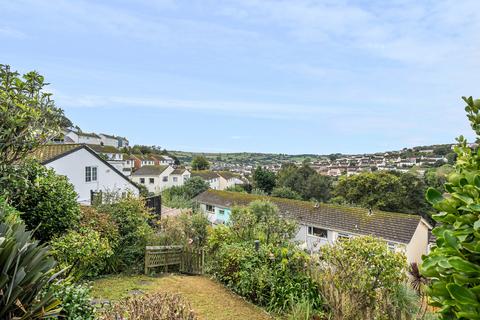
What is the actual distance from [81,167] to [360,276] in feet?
54.2

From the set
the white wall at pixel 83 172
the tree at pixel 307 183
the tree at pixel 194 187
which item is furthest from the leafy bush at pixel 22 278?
the tree at pixel 307 183

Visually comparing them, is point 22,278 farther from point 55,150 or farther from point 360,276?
point 55,150

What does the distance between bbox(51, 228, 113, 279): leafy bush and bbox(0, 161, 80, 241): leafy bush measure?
1.41 ft

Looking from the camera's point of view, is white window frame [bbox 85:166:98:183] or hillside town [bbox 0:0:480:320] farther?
white window frame [bbox 85:166:98:183]

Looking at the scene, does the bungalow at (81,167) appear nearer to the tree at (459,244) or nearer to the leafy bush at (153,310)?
the leafy bush at (153,310)

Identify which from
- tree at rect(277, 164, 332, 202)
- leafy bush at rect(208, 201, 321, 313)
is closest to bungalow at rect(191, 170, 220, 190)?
tree at rect(277, 164, 332, 202)

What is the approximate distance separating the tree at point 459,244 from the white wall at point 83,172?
1445cm

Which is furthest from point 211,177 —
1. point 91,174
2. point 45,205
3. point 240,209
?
point 45,205

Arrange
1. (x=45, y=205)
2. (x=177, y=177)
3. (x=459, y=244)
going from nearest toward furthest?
(x=459, y=244)
(x=45, y=205)
(x=177, y=177)

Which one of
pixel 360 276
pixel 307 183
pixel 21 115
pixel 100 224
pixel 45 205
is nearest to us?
pixel 21 115

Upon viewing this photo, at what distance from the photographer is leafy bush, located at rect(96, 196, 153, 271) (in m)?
8.59

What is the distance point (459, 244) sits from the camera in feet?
3.95

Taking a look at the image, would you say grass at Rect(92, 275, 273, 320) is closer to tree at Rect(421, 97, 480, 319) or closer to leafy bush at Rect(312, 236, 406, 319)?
leafy bush at Rect(312, 236, 406, 319)

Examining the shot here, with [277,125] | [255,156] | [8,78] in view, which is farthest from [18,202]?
[255,156]
